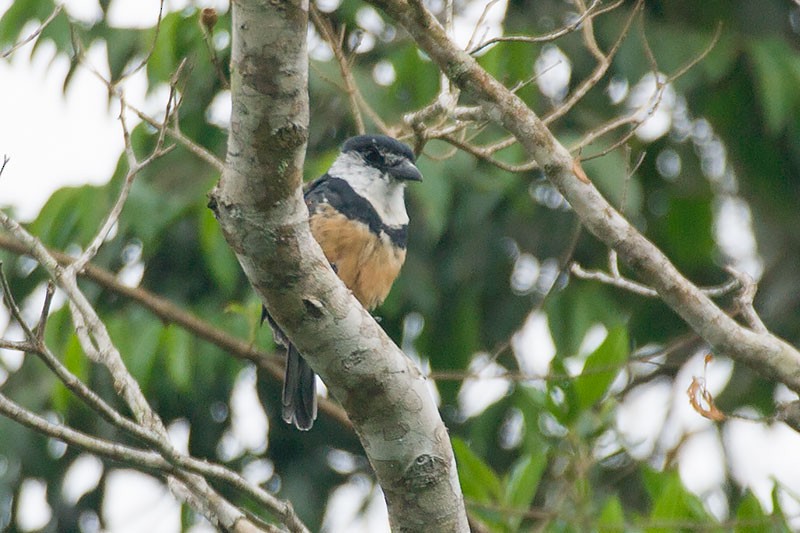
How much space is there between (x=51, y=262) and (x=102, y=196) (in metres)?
2.11

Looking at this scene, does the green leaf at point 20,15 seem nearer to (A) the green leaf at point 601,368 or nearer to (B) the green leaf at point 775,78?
(A) the green leaf at point 601,368

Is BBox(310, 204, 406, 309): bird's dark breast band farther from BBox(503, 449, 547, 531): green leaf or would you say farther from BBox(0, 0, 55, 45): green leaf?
BBox(0, 0, 55, 45): green leaf

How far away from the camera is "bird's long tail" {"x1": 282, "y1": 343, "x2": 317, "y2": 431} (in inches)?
168

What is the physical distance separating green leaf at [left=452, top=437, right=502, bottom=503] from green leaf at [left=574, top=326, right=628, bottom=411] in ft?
1.46

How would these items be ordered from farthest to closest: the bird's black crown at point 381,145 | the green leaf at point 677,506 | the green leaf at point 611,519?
the bird's black crown at point 381,145 → the green leaf at point 677,506 → the green leaf at point 611,519

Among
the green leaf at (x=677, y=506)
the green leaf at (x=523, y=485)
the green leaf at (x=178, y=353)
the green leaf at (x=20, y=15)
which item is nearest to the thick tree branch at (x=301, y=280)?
the green leaf at (x=523, y=485)

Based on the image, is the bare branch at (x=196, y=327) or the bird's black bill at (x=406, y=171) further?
the bare branch at (x=196, y=327)

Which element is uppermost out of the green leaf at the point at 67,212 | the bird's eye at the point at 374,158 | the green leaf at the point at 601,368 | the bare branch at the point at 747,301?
the green leaf at the point at 67,212

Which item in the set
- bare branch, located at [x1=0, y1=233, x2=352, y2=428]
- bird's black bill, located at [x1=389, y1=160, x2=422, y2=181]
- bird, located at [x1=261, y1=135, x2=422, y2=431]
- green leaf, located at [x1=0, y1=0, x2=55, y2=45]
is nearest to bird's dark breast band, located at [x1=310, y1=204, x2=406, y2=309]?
bird, located at [x1=261, y1=135, x2=422, y2=431]

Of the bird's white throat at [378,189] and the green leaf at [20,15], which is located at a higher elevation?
the green leaf at [20,15]

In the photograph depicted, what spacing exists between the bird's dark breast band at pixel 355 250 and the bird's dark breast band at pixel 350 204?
3 centimetres

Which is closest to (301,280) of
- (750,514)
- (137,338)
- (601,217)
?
(601,217)

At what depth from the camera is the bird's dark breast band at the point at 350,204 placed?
437cm

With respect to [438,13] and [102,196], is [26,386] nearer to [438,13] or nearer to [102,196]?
[102,196]
